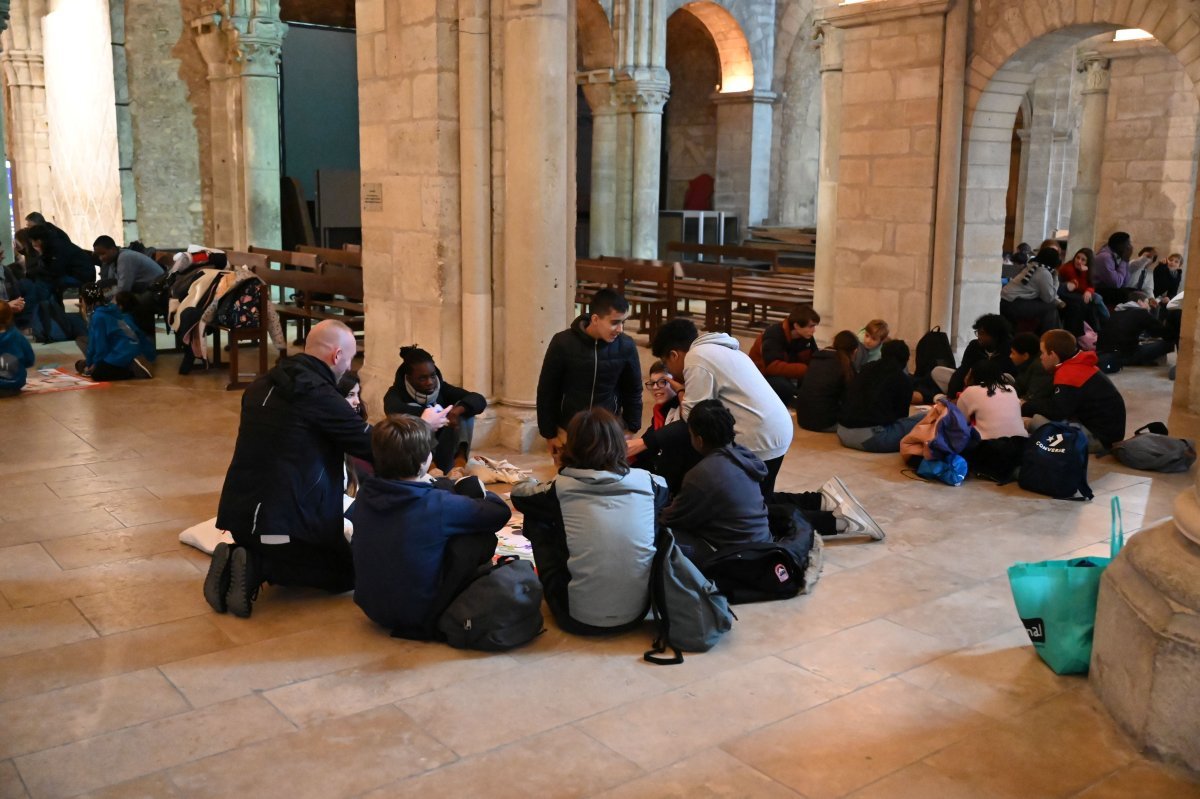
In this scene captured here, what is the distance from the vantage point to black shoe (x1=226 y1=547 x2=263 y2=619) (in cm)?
445

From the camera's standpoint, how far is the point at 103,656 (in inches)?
161

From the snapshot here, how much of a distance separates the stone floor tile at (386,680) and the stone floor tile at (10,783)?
0.77 metres

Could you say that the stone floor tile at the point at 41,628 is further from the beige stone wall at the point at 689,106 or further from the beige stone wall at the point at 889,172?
the beige stone wall at the point at 689,106

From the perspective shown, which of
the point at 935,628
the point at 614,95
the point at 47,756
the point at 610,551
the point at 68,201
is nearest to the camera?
the point at 47,756

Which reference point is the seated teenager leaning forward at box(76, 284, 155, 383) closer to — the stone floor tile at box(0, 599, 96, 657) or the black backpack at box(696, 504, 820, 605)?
the stone floor tile at box(0, 599, 96, 657)

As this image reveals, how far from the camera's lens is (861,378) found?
24.4 ft

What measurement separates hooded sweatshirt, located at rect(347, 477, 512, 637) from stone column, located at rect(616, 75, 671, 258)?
13.5 meters

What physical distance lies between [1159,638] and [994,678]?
2.53 feet

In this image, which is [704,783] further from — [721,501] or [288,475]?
[288,475]

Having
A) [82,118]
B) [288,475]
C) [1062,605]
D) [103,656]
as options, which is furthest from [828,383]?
[82,118]

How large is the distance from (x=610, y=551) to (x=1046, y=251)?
7301mm

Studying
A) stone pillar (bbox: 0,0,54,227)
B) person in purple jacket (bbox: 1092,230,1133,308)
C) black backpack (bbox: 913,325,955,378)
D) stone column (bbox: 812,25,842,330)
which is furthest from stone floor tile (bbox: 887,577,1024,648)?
stone pillar (bbox: 0,0,54,227)

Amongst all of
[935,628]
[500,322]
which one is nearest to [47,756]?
[935,628]

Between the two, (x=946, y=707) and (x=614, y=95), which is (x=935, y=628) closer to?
(x=946, y=707)
